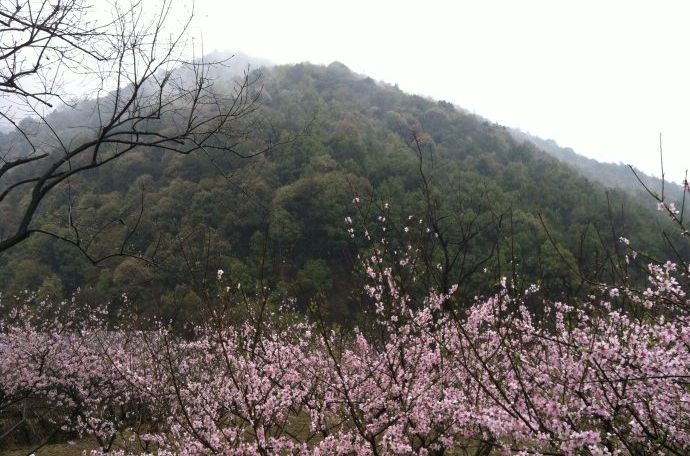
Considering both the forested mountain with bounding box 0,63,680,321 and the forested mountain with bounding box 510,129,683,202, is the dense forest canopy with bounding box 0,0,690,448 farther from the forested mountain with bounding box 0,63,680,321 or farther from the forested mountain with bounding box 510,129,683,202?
the forested mountain with bounding box 510,129,683,202

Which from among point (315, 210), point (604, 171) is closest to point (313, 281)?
point (315, 210)

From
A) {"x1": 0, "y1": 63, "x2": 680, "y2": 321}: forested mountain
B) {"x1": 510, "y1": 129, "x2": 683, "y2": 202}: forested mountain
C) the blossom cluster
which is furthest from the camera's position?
{"x1": 510, "y1": 129, "x2": 683, "y2": 202}: forested mountain

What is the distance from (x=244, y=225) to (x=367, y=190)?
35.2 feet

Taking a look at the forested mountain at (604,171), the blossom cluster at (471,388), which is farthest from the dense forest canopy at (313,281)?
the forested mountain at (604,171)

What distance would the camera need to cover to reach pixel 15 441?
13.7 meters

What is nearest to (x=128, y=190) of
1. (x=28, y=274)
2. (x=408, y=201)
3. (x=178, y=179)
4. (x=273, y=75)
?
(x=178, y=179)

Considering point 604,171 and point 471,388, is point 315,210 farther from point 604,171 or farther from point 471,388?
point 604,171

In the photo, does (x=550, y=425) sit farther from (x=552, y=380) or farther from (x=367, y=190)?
(x=367, y=190)

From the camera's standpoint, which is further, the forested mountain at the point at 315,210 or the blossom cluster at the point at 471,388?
the forested mountain at the point at 315,210

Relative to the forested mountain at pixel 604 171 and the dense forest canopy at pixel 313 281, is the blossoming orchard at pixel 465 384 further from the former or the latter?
the forested mountain at pixel 604 171

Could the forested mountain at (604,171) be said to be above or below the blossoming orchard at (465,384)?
above

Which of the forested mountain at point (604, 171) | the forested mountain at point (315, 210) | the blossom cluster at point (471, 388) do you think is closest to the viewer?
the blossom cluster at point (471, 388)

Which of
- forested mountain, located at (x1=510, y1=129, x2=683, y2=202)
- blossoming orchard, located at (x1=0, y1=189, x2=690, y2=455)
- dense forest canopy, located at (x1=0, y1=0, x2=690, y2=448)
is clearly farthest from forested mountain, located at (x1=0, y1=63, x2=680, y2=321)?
forested mountain, located at (x1=510, y1=129, x2=683, y2=202)

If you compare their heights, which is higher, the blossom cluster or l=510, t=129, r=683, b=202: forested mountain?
l=510, t=129, r=683, b=202: forested mountain
